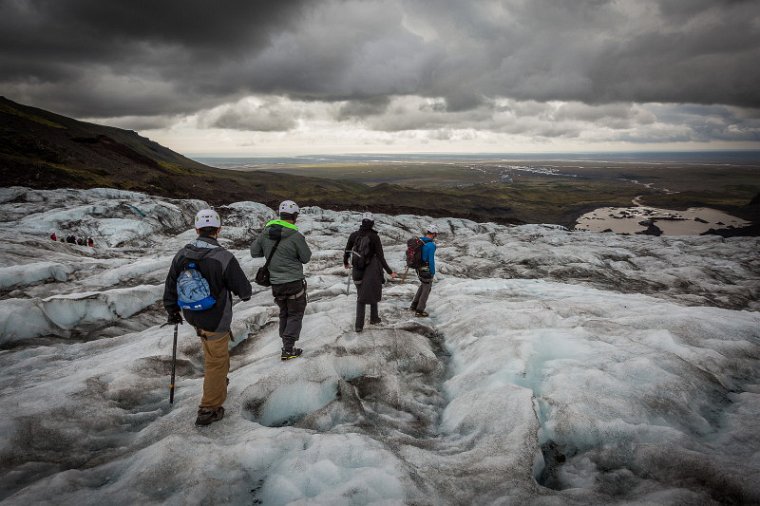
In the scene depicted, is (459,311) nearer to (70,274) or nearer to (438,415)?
(438,415)

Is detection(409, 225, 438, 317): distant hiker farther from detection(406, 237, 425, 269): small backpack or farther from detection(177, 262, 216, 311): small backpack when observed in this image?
detection(177, 262, 216, 311): small backpack

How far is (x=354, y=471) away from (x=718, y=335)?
11.5 meters

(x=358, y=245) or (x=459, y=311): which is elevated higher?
(x=358, y=245)

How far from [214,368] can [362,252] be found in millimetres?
5117

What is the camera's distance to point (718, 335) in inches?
404

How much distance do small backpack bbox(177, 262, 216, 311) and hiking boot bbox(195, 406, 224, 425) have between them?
2.05m

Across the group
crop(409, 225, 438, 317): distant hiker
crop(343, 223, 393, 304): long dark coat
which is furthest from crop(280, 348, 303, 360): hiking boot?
crop(409, 225, 438, 317): distant hiker

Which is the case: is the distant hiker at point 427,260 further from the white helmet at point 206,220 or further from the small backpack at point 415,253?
the white helmet at point 206,220

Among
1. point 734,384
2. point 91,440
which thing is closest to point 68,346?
point 91,440

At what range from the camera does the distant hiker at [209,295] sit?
6457mm

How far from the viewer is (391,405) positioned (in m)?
8.08

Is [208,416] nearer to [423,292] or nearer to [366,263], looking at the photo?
[366,263]

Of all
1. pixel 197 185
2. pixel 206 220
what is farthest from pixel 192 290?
pixel 197 185

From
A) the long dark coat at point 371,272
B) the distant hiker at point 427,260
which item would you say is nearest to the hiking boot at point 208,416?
the long dark coat at point 371,272
